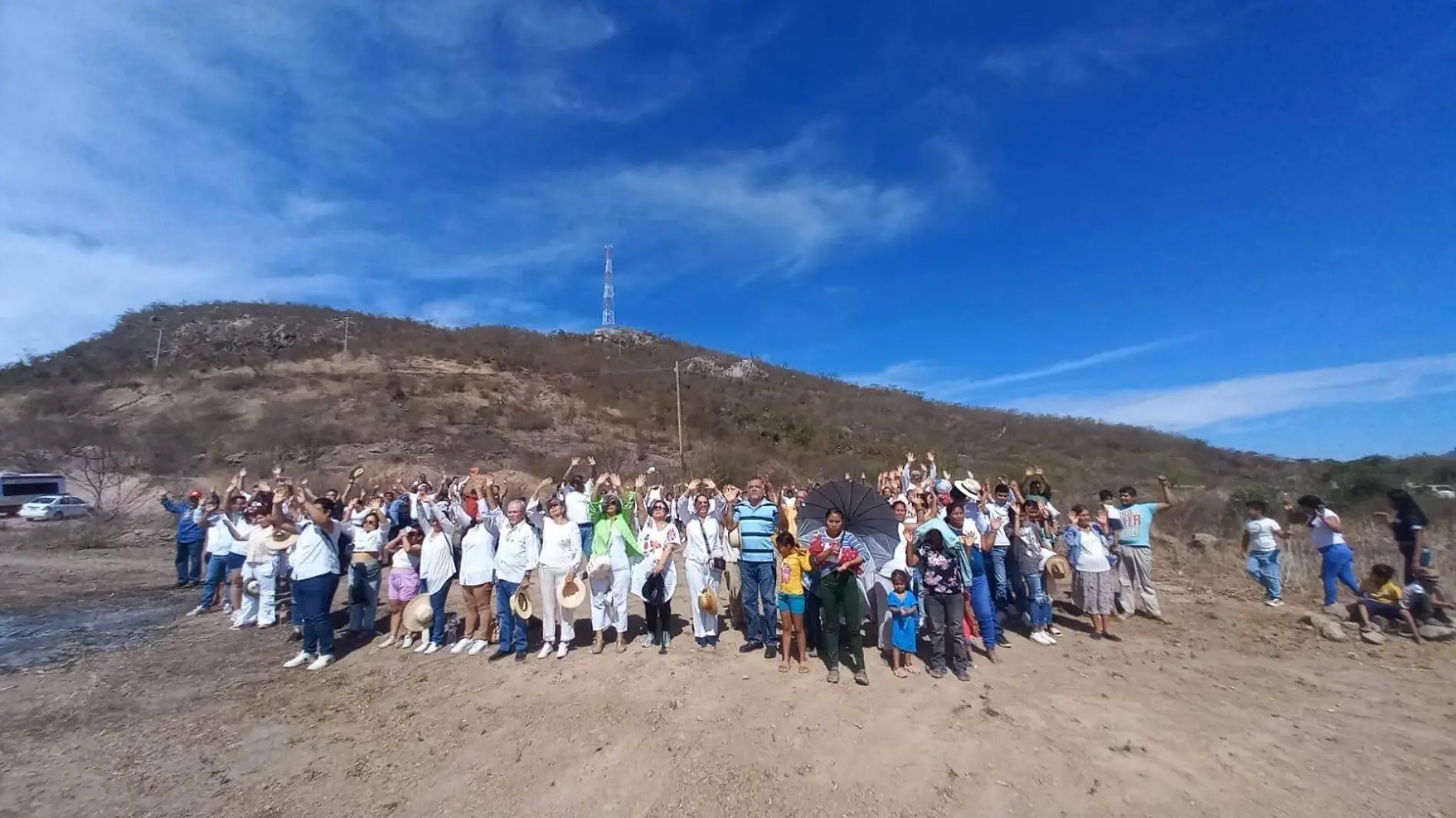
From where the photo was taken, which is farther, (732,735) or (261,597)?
(261,597)

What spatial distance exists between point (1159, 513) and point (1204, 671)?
13.3 m

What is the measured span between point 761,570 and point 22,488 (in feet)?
99.3

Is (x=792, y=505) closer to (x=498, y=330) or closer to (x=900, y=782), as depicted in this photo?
(x=900, y=782)

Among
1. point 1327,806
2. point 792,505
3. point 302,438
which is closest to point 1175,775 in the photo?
point 1327,806

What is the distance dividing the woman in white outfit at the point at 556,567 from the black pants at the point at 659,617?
0.93 meters

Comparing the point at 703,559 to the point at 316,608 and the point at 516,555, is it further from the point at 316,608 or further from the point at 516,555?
the point at 316,608

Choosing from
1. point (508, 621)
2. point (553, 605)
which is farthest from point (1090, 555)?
point (508, 621)

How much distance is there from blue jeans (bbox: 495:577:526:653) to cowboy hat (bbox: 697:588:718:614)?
→ 2.09 metres

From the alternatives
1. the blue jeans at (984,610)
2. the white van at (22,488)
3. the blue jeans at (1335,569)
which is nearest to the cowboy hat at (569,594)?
the blue jeans at (984,610)

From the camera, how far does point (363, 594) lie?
8.73m

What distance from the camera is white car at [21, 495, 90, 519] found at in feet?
74.7

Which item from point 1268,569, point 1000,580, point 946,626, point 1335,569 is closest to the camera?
point 946,626

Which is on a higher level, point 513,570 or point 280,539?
point 280,539

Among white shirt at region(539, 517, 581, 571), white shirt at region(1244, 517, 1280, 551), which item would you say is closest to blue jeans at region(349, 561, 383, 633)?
white shirt at region(539, 517, 581, 571)
